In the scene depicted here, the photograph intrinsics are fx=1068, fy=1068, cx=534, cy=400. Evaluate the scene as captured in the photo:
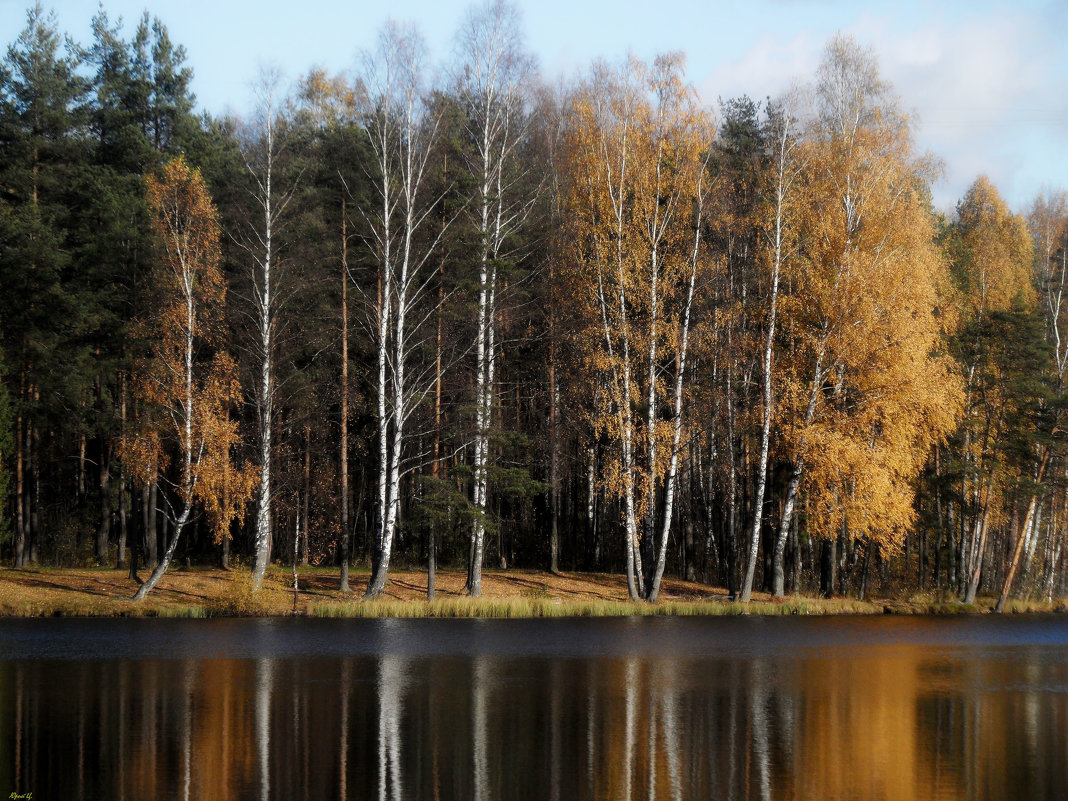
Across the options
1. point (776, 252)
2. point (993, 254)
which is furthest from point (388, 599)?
point (993, 254)

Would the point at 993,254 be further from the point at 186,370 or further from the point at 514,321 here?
the point at 186,370

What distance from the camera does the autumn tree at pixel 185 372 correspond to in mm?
30266

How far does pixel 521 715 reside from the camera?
1503 centimetres

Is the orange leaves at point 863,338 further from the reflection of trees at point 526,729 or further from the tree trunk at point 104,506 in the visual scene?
the tree trunk at point 104,506

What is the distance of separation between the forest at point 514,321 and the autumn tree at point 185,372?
107 millimetres

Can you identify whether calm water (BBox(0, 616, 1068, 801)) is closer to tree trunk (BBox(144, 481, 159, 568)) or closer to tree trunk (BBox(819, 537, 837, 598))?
tree trunk (BBox(819, 537, 837, 598))

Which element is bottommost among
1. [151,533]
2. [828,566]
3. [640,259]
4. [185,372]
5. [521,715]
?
[521,715]

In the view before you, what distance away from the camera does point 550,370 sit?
36.1 metres

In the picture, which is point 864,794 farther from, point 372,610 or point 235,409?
point 235,409

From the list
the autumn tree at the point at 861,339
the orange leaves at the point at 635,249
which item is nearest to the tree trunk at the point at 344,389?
the orange leaves at the point at 635,249

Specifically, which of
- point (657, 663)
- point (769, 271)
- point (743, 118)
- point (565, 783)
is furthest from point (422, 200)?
point (565, 783)

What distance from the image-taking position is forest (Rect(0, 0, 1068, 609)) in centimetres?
3109

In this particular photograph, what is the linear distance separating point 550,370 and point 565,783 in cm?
2541

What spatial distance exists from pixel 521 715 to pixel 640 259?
1953 cm
